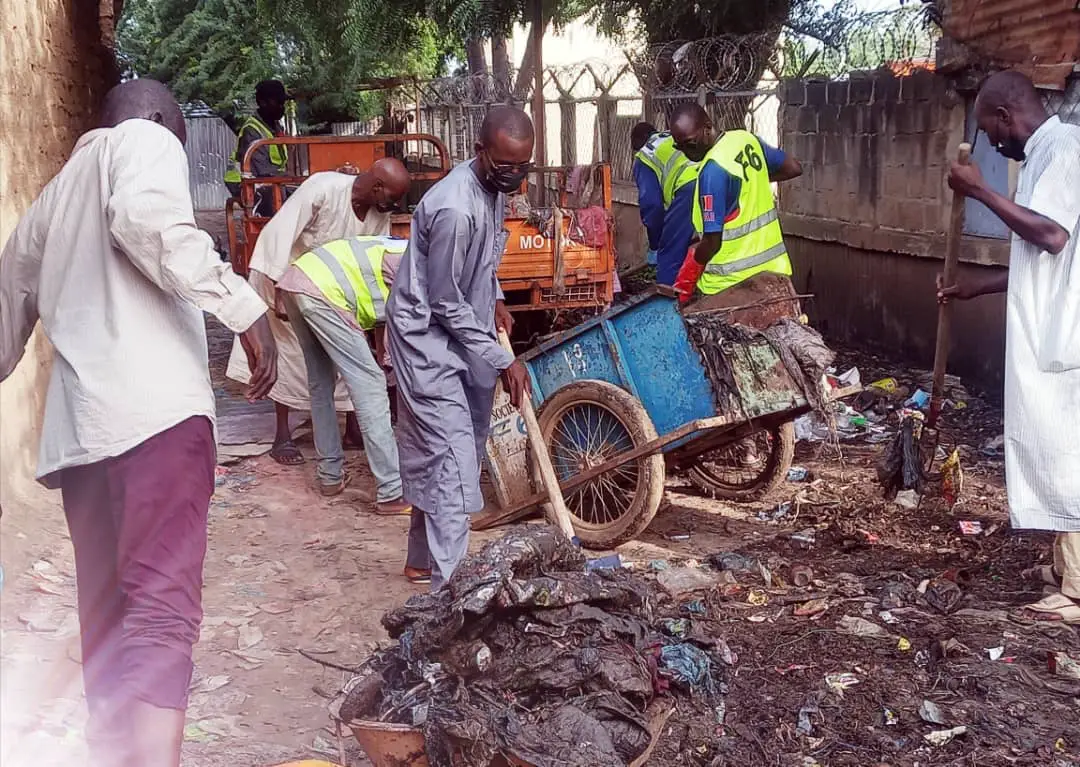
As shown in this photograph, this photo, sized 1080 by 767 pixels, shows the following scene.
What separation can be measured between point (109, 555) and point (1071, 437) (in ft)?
11.5

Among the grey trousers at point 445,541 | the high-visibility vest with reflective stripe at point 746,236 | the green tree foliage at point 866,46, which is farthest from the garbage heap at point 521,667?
the green tree foliage at point 866,46

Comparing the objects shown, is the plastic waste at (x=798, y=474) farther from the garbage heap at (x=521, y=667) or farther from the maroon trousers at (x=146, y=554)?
the maroon trousers at (x=146, y=554)

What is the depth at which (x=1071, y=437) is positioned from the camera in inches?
177

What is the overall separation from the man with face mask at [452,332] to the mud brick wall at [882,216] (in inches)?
184

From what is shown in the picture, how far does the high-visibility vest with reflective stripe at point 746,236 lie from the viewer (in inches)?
246

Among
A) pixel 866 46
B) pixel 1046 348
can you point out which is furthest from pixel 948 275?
pixel 866 46

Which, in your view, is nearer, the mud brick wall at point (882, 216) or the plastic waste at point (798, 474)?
the plastic waste at point (798, 474)

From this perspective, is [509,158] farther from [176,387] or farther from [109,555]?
[109,555]

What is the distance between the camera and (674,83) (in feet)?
40.2

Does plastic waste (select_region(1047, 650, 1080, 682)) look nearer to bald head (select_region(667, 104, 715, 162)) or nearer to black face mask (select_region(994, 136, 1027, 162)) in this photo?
black face mask (select_region(994, 136, 1027, 162))

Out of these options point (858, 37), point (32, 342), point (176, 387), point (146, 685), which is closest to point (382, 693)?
point (146, 685)

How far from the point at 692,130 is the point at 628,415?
220 cm

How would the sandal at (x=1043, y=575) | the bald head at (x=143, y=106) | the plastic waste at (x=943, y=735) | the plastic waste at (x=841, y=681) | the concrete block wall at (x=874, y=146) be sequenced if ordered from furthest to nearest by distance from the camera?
the concrete block wall at (x=874, y=146), the sandal at (x=1043, y=575), the plastic waste at (x=841, y=681), the plastic waste at (x=943, y=735), the bald head at (x=143, y=106)

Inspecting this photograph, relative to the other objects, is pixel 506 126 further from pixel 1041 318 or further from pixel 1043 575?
pixel 1043 575
